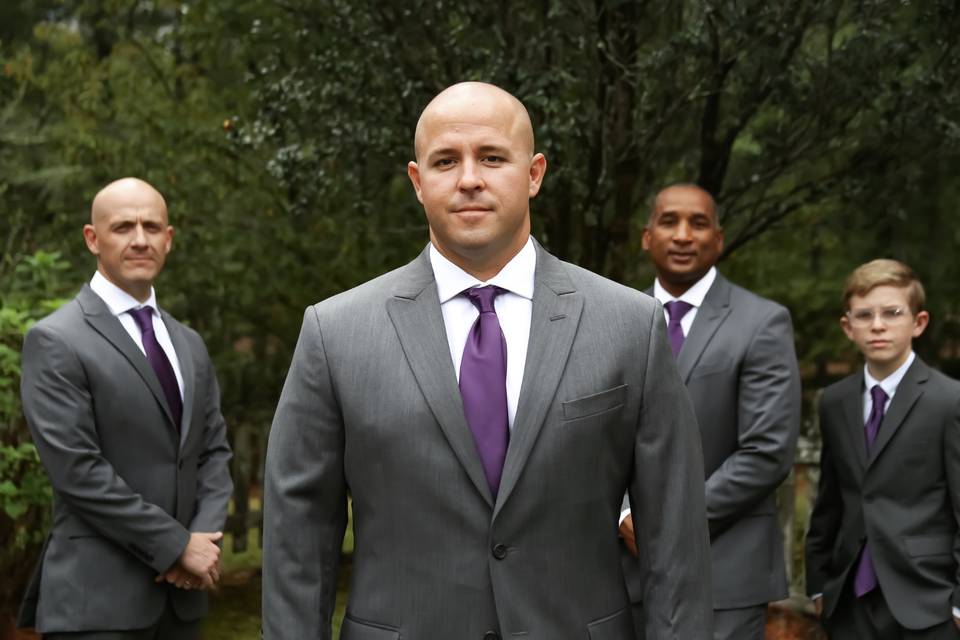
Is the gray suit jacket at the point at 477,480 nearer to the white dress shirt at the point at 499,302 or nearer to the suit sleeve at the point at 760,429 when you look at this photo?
the white dress shirt at the point at 499,302

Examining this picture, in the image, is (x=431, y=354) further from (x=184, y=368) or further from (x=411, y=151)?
(x=411, y=151)

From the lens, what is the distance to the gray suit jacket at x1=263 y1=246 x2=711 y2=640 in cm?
296

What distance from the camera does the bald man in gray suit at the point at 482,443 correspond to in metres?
2.97

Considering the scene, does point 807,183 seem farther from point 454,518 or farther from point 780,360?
point 454,518

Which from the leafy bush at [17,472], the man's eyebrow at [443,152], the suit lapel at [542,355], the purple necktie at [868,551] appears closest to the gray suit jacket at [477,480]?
the suit lapel at [542,355]

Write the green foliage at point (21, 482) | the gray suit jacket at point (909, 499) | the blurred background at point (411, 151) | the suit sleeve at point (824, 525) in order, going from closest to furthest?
the gray suit jacket at point (909, 499) < the suit sleeve at point (824, 525) < the green foliage at point (21, 482) < the blurred background at point (411, 151)

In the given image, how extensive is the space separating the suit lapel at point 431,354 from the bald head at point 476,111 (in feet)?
1.15

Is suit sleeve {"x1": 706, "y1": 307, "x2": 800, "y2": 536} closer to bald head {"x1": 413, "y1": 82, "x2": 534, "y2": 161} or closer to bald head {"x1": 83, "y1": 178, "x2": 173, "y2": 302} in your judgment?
bald head {"x1": 413, "y1": 82, "x2": 534, "y2": 161}

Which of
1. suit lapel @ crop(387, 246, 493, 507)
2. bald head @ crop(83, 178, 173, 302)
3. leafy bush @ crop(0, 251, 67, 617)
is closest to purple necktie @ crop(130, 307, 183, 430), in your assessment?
bald head @ crop(83, 178, 173, 302)

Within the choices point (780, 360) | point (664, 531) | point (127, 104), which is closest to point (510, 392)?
point (664, 531)

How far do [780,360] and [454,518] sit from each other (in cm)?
250

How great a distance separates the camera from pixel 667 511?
10.1 ft

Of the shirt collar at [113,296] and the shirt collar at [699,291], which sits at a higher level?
the shirt collar at [113,296]

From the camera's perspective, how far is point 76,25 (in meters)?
15.8
